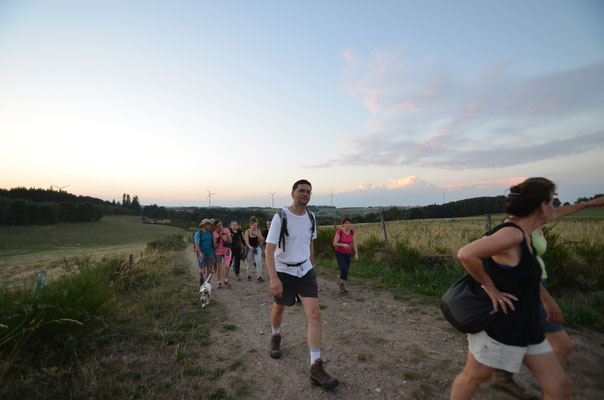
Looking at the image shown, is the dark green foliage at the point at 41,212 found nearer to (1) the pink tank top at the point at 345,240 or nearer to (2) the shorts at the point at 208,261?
(2) the shorts at the point at 208,261

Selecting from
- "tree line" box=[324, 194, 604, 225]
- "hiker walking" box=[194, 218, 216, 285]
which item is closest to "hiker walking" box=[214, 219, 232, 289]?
"hiker walking" box=[194, 218, 216, 285]

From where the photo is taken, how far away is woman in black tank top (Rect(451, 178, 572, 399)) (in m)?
1.73

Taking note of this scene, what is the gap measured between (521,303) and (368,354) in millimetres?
2504

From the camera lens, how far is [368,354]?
12.3ft

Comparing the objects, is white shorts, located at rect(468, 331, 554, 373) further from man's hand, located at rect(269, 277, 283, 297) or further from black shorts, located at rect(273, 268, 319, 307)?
man's hand, located at rect(269, 277, 283, 297)

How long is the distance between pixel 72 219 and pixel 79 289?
77263mm

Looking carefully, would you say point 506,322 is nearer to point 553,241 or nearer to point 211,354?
point 211,354

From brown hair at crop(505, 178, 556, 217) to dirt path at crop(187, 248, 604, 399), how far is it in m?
2.07

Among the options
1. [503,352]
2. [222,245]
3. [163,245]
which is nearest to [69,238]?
[163,245]

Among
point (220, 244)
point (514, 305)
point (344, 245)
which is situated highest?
point (514, 305)

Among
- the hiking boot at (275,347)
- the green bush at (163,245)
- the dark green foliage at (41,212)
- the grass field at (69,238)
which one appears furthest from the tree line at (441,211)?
the dark green foliage at (41,212)

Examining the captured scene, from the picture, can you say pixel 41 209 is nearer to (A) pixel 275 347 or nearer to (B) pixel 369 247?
(B) pixel 369 247

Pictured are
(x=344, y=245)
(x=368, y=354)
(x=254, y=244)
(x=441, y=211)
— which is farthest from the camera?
(x=441, y=211)

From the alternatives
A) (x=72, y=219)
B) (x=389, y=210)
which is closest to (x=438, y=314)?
(x=389, y=210)
